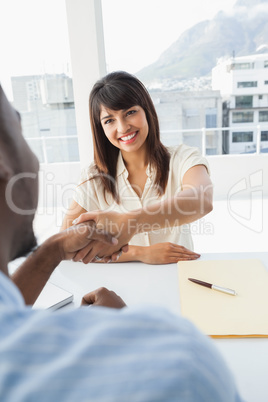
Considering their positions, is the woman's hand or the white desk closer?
the white desk

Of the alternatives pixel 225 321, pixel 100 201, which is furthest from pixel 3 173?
pixel 100 201

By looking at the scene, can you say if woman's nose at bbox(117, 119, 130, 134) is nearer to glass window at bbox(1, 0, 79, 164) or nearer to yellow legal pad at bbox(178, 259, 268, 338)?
yellow legal pad at bbox(178, 259, 268, 338)

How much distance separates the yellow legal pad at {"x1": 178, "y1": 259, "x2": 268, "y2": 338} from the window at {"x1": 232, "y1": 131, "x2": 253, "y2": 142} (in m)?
3.70

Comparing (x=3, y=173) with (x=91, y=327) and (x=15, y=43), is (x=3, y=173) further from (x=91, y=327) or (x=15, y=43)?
(x=15, y=43)

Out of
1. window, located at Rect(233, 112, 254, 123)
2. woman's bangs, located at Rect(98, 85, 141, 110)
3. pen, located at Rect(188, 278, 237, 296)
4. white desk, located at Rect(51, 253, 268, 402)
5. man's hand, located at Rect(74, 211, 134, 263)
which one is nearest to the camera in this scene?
white desk, located at Rect(51, 253, 268, 402)

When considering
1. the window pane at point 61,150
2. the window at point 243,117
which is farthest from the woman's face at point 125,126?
the window at point 243,117

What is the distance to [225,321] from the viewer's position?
2.53 feet

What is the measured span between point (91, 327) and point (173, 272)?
86 cm

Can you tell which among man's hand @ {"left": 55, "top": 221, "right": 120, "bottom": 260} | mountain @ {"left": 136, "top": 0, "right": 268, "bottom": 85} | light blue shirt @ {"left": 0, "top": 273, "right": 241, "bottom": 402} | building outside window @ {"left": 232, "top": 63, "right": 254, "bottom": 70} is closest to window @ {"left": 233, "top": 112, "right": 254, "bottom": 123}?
building outside window @ {"left": 232, "top": 63, "right": 254, "bottom": 70}

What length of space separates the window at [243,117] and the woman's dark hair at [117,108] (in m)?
3.16

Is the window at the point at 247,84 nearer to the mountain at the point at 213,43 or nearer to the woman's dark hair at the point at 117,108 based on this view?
the mountain at the point at 213,43

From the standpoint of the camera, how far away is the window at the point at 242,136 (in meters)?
4.47

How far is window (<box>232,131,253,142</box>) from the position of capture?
14.7ft

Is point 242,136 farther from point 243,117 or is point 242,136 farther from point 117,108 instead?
point 117,108
